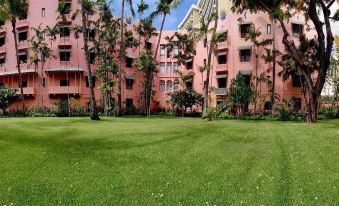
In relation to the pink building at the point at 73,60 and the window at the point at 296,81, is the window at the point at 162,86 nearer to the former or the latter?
the pink building at the point at 73,60

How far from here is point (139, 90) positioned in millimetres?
58625

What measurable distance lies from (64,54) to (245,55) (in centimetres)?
2436

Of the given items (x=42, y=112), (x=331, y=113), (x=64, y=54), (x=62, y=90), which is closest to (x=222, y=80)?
(x=331, y=113)

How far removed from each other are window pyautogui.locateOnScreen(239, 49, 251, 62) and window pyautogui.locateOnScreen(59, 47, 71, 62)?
23088 mm

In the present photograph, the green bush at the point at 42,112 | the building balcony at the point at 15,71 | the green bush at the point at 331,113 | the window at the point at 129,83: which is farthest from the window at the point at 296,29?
the building balcony at the point at 15,71

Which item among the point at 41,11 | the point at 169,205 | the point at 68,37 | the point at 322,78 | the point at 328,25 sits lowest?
the point at 169,205

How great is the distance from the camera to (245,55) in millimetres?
49250

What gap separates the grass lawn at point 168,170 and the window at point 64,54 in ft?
119

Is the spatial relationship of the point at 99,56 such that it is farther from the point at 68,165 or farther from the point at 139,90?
the point at 68,165

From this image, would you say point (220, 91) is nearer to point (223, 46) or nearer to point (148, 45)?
point (223, 46)

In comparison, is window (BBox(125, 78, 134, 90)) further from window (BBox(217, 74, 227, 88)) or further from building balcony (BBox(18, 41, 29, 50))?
building balcony (BBox(18, 41, 29, 50))

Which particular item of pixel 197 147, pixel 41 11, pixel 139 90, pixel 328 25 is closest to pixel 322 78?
pixel 328 25

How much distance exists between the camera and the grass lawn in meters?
9.91

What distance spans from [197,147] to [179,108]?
38.1 meters
